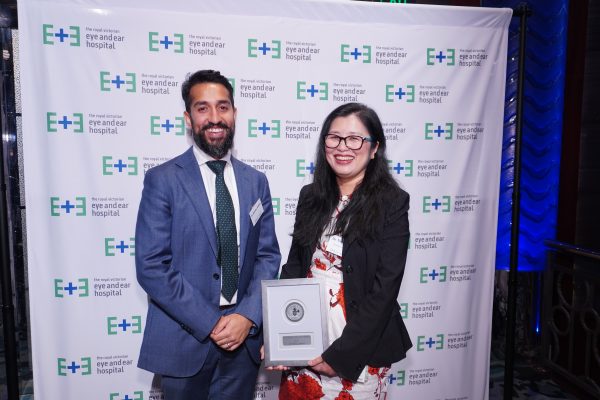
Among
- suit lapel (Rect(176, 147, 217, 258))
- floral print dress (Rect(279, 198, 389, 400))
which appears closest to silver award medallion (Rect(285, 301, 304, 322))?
floral print dress (Rect(279, 198, 389, 400))

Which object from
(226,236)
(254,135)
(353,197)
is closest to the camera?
(353,197)

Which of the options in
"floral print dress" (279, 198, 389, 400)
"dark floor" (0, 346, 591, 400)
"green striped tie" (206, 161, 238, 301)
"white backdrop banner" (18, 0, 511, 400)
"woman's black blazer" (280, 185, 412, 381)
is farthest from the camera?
"dark floor" (0, 346, 591, 400)

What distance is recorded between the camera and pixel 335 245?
195 cm

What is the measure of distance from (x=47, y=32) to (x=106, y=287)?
1.48m

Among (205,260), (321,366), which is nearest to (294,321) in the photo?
(321,366)

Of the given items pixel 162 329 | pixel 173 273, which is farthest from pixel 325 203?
pixel 162 329

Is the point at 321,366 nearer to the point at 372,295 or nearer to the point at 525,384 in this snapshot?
the point at 372,295

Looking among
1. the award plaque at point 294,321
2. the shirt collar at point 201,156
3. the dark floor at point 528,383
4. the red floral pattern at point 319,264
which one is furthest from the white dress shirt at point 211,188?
the dark floor at point 528,383

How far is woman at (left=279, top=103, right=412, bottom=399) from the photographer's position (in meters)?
1.85

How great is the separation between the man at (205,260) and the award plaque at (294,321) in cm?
18

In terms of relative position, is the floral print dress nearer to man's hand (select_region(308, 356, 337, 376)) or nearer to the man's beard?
man's hand (select_region(308, 356, 337, 376))

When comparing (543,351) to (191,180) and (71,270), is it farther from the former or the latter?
(71,270)

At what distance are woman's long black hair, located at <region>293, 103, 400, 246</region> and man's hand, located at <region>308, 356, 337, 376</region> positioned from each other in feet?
1.64

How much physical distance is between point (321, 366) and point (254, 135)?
1.43 m
